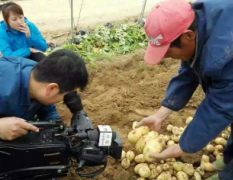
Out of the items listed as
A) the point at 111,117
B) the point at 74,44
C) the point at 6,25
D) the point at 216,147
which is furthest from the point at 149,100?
the point at 74,44

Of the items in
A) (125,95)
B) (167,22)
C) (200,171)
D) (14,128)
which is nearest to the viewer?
(167,22)

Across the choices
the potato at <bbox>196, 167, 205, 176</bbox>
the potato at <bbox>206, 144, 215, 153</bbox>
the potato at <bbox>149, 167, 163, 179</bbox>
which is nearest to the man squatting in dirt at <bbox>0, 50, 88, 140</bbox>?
the potato at <bbox>149, 167, 163, 179</bbox>

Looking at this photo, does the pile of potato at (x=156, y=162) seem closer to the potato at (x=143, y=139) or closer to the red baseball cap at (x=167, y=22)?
the potato at (x=143, y=139)

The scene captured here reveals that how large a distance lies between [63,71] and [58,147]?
0.53 meters

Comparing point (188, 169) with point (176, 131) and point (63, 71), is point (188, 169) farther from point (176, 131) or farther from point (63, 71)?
point (63, 71)

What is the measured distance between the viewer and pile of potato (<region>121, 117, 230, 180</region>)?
254 centimetres

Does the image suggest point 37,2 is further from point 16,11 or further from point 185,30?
point 185,30

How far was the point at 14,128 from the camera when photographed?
1857 mm

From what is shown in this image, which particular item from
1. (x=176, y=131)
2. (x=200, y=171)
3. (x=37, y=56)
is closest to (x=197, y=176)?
(x=200, y=171)

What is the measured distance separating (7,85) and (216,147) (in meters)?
2.05

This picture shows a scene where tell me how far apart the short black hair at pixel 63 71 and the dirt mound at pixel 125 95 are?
1027 millimetres

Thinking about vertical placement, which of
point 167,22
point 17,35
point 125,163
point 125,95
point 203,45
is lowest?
point 125,95

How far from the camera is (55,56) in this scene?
206 cm

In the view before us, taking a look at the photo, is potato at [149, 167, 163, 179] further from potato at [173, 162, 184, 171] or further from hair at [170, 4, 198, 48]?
hair at [170, 4, 198, 48]
